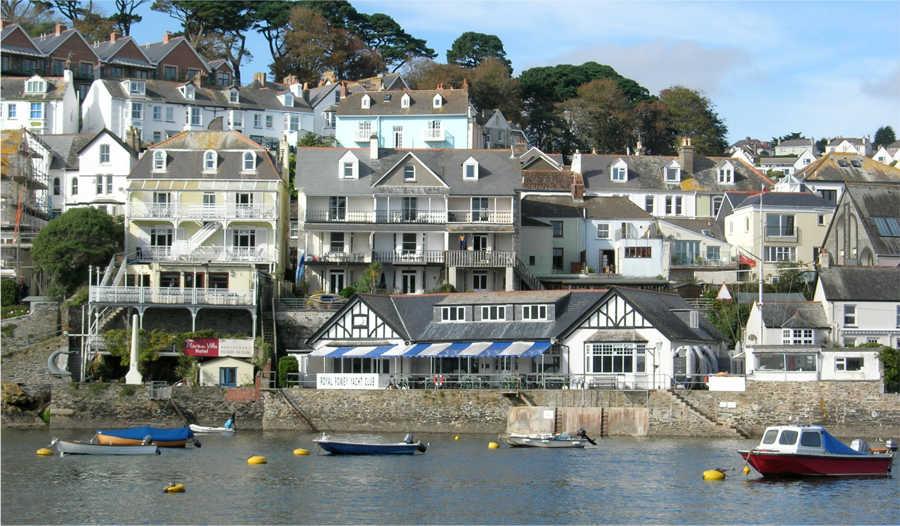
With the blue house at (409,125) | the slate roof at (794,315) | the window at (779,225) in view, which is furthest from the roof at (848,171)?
the slate roof at (794,315)

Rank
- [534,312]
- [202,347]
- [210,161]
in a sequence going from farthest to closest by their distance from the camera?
1. [210,161]
2. [202,347]
3. [534,312]

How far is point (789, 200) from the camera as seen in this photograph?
87.1 m

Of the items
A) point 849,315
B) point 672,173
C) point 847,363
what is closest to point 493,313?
point 847,363

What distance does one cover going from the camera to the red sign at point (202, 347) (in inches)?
2726

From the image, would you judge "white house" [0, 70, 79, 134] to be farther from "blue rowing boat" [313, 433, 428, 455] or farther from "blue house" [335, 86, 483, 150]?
"blue rowing boat" [313, 433, 428, 455]

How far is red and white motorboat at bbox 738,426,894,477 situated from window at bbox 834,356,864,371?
14.4 metres

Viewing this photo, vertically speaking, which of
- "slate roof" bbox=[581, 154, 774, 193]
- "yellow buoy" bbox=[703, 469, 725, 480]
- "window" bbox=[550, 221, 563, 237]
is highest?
"slate roof" bbox=[581, 154, 774, 193]

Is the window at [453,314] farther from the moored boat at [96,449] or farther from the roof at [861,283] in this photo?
the moored boat at [96,449]

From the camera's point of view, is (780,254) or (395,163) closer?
(395,163)

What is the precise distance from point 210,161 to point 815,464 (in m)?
41.5

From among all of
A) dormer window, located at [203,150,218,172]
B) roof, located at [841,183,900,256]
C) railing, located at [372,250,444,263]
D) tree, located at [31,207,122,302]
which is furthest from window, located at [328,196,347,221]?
roof, located at [841,183,900,256]

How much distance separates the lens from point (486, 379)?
2596 inches

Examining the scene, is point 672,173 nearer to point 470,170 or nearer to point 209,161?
point 470,170

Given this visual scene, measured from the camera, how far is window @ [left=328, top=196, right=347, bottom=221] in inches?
3132
